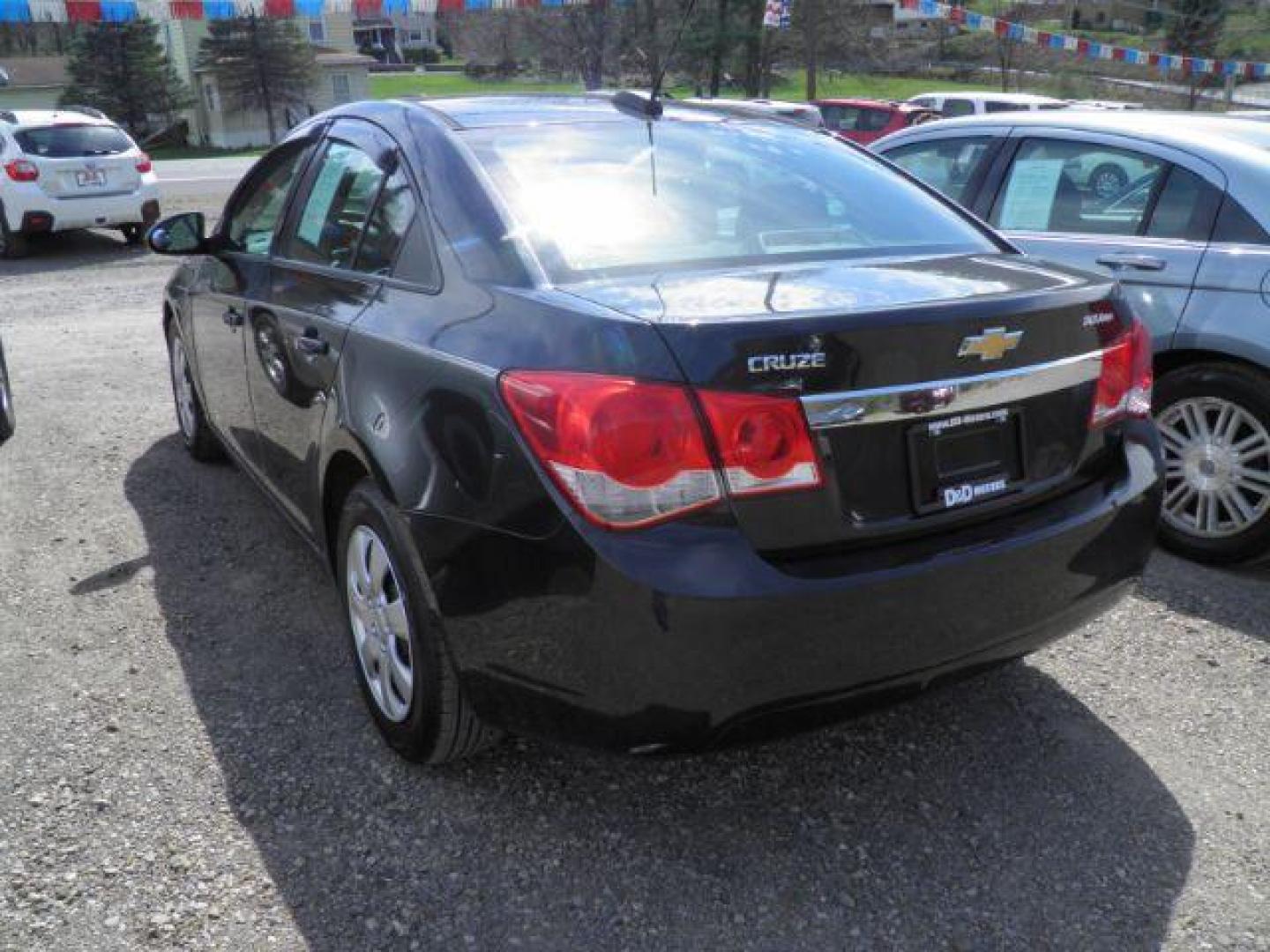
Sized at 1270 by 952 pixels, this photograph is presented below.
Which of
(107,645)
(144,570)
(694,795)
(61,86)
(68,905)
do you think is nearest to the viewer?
(68,905)

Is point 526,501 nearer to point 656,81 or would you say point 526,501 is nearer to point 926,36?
point 656,81

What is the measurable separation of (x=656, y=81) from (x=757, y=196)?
513 millimetres

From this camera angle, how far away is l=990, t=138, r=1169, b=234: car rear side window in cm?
443

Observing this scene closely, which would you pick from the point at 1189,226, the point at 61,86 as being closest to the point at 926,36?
the point at 61,86

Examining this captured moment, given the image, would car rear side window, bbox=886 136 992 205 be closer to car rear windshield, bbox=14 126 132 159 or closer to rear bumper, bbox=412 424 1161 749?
rear bumper, bbox=412 424 1161 749

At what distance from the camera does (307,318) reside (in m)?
3.22

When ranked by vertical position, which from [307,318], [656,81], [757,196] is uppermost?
[656,81]

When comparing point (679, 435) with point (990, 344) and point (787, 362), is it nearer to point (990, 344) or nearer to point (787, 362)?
point (787, 362)

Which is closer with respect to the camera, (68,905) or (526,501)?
(526,501)

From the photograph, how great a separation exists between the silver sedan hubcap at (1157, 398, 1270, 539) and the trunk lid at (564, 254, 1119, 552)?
177 cm

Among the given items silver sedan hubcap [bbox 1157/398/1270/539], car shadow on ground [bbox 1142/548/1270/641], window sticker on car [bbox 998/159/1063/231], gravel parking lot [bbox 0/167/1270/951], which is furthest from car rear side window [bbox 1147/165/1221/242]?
gravel parking lot [bbox 0/167/1270/951]

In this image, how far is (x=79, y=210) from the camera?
42.8 ft

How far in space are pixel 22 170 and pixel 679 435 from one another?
1310 centimetres

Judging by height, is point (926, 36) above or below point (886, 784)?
above
